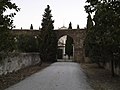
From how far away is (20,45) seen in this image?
40969 mm

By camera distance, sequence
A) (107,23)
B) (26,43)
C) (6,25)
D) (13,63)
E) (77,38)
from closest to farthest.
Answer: (6,25) → (107,23) → (13,63) → (26,43) → (77,38)

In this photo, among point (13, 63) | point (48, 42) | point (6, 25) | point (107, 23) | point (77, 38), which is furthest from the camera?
point (77, 38)

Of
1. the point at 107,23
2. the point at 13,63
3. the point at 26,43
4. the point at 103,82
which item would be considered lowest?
the point at 103,82

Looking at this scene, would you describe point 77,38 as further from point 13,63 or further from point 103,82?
point 103,82

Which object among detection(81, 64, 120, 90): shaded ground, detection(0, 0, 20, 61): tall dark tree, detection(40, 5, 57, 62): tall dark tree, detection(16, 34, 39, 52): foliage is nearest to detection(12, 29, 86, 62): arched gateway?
detection(40, 5, 57, 62): tall dark tree

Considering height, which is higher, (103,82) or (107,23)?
(107,23)

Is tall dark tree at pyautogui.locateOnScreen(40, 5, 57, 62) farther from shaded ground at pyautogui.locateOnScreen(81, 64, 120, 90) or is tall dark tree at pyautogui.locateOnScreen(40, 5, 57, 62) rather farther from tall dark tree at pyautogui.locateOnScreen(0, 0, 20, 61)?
tall dark tree at pyautogui.locateOnScreen(0, 0, 20, 61)

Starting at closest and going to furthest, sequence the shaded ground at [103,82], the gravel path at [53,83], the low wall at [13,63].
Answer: the gravel path at [53,83] → the shaded ground at [103,82] → the low wall at [13,63]

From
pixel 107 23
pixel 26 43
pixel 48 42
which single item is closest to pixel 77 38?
pixel 48 42

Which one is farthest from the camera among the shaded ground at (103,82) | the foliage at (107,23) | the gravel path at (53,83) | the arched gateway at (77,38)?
the arched gateway at (77,38)

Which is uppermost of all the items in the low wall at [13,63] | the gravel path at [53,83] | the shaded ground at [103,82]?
the low wall at [13,63]

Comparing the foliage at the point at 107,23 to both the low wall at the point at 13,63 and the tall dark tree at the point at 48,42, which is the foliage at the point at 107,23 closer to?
the low wall at the point at 13,63

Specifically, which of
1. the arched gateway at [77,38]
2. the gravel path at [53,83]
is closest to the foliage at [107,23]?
the gravel path at [53,83]

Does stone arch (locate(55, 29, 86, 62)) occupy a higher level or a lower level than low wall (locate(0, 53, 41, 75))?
higher
